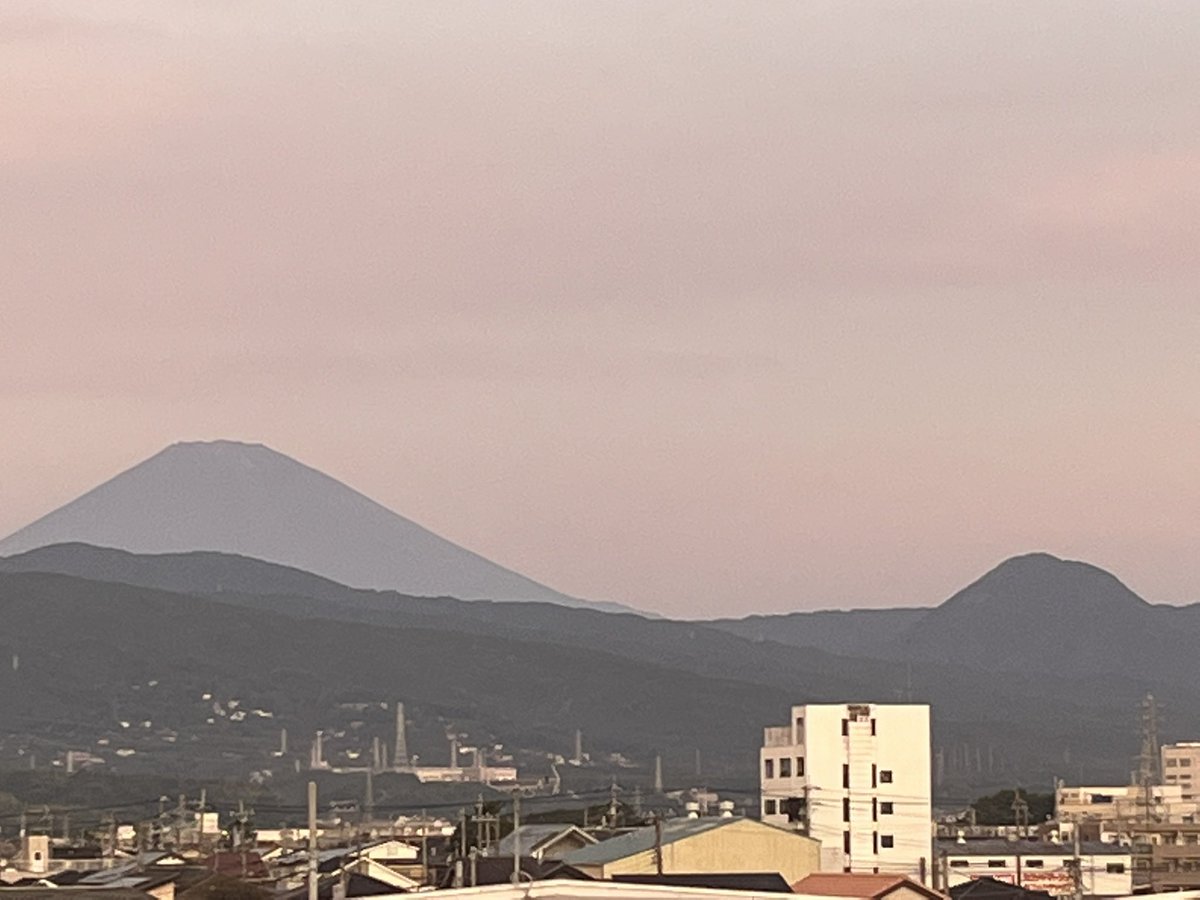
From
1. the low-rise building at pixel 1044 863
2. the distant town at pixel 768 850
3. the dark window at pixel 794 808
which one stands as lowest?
the low-rise building at pixel 1044 863

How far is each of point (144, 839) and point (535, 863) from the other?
60789 mm

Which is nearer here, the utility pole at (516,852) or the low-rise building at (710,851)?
the utility pole at (516,852)

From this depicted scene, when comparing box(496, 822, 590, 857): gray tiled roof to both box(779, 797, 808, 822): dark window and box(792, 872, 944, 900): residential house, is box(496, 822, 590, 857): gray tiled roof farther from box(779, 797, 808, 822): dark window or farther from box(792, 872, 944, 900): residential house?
box(792, 872, 944, 900): residential house

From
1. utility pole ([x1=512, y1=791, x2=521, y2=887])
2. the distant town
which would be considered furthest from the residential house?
utility pole ([x1=512, y1=791, x2=521, y2=887])

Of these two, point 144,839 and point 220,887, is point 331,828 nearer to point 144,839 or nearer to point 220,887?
point 144,839

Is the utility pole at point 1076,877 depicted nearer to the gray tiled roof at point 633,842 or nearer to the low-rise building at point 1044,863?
the low-rise building at point 1044,863

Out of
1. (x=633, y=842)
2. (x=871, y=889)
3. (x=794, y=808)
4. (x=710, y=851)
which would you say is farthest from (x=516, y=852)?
(x=794, y=808)

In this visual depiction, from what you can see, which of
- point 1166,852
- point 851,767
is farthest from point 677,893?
point 1166,852

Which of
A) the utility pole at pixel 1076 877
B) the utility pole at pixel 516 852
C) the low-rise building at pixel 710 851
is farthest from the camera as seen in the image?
the low-rise building at pixel 710 851

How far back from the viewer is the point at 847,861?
98.9 metres

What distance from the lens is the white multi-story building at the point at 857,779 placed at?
102m

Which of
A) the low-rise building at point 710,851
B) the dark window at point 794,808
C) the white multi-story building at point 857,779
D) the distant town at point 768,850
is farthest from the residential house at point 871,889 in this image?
the white multi-story building at point 857,779

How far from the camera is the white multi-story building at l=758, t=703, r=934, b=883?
10250cm

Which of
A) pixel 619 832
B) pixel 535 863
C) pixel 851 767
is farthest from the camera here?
pixel 851 767
